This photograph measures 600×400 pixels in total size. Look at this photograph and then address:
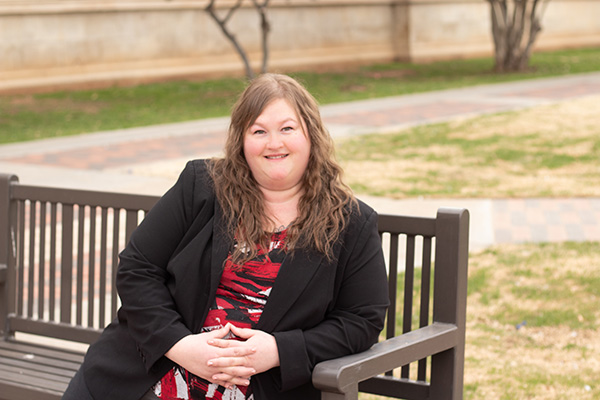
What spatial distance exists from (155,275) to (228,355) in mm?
388

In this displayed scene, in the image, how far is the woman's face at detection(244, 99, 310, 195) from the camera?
112 inches

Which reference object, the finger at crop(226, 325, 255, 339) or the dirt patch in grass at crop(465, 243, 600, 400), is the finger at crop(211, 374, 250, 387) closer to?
the finger at crop(226, 325, 255, 339)

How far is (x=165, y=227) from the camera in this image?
2.89 meters

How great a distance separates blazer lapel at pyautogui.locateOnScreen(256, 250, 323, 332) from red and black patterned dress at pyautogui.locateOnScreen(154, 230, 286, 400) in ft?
0.16

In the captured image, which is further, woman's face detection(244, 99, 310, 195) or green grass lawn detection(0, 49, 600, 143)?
green grass lawn detection(0, 49, 600, 143)

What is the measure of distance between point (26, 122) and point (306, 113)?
12.7 m

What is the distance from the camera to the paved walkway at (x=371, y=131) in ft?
24.5

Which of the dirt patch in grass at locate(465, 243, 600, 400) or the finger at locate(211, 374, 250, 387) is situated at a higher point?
the finger at locate(211, 374, 250, 387)

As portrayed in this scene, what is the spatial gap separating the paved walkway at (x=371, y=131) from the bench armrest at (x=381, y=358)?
12.8 feet

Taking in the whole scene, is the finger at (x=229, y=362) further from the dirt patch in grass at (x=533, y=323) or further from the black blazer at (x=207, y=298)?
the dirt patch in grass at (x=533, y=323)

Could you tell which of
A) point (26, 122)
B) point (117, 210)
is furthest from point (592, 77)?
point (117, 210)

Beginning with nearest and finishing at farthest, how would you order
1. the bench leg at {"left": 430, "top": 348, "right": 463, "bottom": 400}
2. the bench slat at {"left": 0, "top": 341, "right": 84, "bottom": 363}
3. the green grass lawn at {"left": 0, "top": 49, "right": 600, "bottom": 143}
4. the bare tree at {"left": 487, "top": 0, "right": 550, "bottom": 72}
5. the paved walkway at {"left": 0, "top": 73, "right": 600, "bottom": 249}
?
the bench leg at {"left": 430, "top": 348, "right": 463, "bottom": 400}
the bench slat at {"left": 0, "top": 341, "right": 84, "bottom": 363}
the paved walkway at {"left": 0, "top": 73, "right": 600, "bottom": 249}
the green grass lawn at {"left": 0, "top": 49, "right": 600, "bottom": 143}
the bare tree at {"left": 487, "top": 0, "right": 550, "bottom": 72}

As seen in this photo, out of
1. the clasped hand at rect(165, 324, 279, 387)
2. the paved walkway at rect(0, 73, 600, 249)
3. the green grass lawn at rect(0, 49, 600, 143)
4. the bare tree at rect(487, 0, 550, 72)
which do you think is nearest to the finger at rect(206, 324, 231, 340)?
the clasped hand at rect(165, 324, 279, 387)

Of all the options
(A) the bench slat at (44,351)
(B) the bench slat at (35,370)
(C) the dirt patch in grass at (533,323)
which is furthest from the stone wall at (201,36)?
(B) the bench slat at (35,370)
